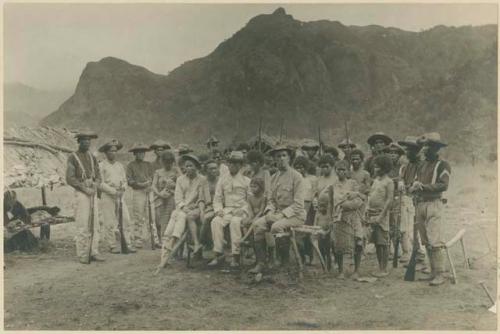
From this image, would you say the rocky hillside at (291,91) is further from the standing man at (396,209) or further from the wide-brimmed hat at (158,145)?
the standing man at (396,209)

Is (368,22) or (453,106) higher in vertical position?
(368,22)

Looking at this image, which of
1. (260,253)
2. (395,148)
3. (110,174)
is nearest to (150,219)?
(110,174)

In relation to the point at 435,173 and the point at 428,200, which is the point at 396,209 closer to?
the point at 428,200

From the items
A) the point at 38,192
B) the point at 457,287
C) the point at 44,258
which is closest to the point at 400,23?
the point at 457,287

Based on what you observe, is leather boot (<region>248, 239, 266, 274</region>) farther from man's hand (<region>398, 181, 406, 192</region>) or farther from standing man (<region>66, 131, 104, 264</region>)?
standing man (<region>66, 131, 104, 264</region>)

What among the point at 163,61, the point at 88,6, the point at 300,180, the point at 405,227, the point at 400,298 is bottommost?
the point at 400,298

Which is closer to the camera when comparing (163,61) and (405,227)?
(405,227)

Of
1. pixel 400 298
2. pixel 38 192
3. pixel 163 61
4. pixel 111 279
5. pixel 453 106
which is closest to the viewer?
pixel 400 298

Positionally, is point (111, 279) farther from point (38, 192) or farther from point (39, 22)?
point (38, 192)
